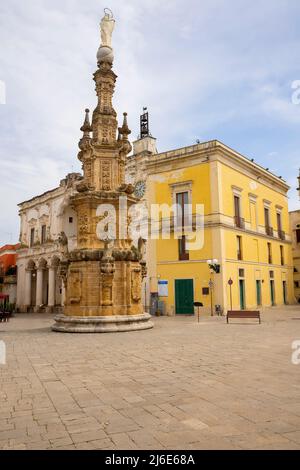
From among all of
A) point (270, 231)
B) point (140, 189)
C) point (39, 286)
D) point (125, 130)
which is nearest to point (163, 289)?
point (140, 189)

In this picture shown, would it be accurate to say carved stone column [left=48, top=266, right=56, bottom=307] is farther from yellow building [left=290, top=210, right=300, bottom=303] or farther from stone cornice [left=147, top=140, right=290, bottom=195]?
yellow building [left=290, top=210, right=300, bottom=303]

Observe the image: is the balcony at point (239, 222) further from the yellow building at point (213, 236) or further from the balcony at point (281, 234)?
the balcony at point (281, 234)

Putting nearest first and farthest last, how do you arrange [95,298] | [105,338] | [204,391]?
[204,391]
[105,338]
[95,298]

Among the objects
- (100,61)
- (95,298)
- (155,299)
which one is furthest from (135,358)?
(155,299)

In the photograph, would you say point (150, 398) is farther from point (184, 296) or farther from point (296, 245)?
point (296, 245)

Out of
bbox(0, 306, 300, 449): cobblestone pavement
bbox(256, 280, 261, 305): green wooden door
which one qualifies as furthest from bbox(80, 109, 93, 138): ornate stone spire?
bbox(256, 280, 261, 305): green wooden door

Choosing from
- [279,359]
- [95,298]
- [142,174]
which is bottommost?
[279,359]

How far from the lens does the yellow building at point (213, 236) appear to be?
74.2 ft

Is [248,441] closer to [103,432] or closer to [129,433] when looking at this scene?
[129,433]

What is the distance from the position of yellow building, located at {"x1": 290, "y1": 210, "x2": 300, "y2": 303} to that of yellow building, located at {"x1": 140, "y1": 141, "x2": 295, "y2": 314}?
285 inches

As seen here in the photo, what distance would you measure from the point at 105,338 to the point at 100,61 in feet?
37.0

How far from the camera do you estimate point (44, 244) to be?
32469 mm

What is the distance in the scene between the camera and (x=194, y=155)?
23.9 m

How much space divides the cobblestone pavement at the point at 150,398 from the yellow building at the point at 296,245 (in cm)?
2687
